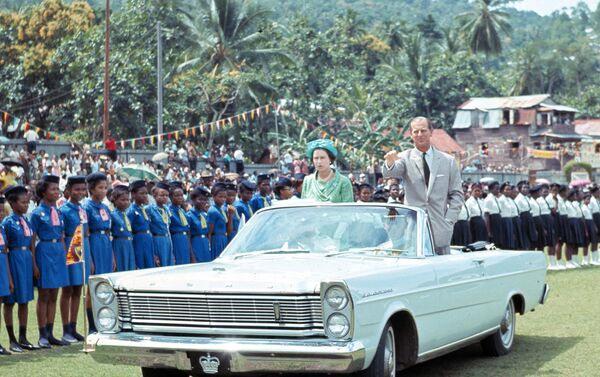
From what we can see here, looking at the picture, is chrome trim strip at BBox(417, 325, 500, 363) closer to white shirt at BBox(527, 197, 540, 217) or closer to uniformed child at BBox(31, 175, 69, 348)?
uniformed child at BBox(31, 175, 69, 348)

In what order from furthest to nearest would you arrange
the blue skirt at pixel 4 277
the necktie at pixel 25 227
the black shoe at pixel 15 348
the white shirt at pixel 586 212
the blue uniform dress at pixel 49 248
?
the white shirt at pixel 586 212
the blue uniform dress at pixel 49 248
the necktie at pixel 25 227
the black shoe at pixel 15 348
the blue skirt at pixel 4 277

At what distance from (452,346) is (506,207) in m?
13.5

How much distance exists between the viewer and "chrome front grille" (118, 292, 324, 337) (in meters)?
7.21

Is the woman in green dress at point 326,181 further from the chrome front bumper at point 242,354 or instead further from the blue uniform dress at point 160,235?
the chrome front bumper at point 242,354

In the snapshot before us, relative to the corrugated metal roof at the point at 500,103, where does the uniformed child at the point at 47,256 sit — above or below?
below

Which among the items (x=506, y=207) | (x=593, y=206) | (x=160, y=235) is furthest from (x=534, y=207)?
(x=160, y=235)

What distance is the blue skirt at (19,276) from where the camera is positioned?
10.9 m

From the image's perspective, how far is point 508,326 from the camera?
1059 centimetres

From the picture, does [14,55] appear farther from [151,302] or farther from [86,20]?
[151,302]

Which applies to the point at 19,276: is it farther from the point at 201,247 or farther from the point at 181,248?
the point at 201,247

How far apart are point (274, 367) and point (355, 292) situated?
2.41 feet

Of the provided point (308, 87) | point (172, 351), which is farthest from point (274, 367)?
point (308, 87)

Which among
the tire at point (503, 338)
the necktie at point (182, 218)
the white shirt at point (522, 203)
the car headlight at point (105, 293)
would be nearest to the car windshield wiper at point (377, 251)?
the car headlight at point (105, 293)

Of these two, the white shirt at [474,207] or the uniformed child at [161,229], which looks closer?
the uniformed child at [161,229]
